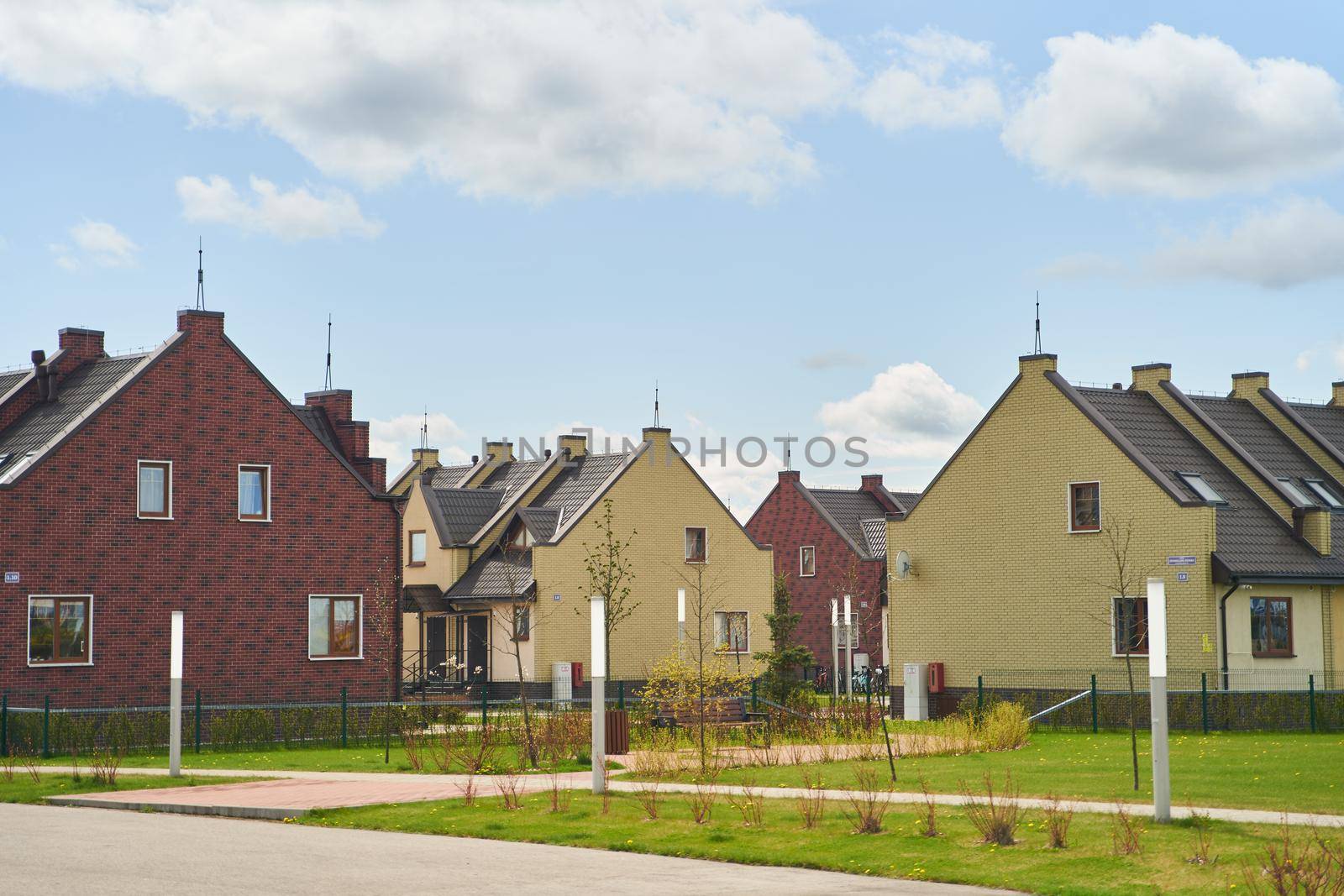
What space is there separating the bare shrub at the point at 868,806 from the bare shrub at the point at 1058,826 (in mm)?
1627

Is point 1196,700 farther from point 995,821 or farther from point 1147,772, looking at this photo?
point 995,821

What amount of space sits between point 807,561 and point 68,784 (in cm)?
4287

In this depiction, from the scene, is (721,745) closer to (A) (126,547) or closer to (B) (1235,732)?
(B) (1235,732)

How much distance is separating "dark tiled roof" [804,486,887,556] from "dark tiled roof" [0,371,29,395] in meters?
33.7

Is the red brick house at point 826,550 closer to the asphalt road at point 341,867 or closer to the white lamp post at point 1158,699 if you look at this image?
the white lamp post at point 1158,699

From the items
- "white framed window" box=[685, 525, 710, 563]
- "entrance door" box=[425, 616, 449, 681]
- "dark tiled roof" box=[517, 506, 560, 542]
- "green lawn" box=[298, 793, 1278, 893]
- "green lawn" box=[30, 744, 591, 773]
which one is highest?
"dark tiled roof" box=[517, 506, 560, 542]

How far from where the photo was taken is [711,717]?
2877 centimetres

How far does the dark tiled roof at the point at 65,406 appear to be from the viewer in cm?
3356

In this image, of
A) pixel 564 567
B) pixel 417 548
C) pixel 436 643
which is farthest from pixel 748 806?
pixel 417 548

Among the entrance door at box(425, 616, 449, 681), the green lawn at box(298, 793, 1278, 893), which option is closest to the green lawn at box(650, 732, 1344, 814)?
the green lawn at box(298, 793, 1278, 893)

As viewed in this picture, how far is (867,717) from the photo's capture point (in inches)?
1113

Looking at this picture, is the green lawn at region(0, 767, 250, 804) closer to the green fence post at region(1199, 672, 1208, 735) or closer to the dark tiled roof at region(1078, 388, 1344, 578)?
the green fence post at region(1199, 672, 1208, 735)

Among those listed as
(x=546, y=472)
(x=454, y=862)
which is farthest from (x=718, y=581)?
(x=454, y=862)

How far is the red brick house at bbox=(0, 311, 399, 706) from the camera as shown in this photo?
32.0 meters
